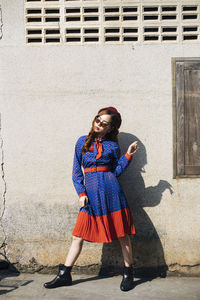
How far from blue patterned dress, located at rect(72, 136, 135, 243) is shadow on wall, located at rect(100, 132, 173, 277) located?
0.30m

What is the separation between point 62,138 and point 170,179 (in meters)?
1.36

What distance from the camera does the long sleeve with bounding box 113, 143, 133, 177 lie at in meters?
3.49

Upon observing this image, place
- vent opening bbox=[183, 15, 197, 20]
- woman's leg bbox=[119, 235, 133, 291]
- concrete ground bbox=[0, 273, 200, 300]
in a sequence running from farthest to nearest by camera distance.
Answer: vent opening bbox=[183, 15, 197, 20]
woman's leg bbox=[119, 235, 133, 291]
concrete ground bbox=[0, 273, 200, 300]

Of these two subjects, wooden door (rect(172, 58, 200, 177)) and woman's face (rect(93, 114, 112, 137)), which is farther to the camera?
wooden door (rect(172, 58, 200, 177))

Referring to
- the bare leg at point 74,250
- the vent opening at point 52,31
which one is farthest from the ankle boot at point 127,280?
the vent opening at point 52,31

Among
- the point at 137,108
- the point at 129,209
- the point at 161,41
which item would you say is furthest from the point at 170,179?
the point at 161,41

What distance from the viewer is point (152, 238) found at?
3.85 m

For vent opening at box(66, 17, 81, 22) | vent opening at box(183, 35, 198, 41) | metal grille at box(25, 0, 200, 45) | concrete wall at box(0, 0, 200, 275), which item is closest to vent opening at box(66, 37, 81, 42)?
metal grille at box(25, 0, 200, 45)

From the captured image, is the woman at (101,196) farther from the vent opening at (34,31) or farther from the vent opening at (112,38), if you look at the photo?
the vent opening at (34,31)

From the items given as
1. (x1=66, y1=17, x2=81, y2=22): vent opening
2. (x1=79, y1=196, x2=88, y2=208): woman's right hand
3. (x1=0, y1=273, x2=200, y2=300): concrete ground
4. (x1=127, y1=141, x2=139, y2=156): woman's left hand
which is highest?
(x1=66, y1=17, x2=81, y2=22): vent opening

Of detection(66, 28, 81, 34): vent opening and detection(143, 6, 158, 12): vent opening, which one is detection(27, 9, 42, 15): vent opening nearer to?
detection(66, 28, 81, 34): vent opening

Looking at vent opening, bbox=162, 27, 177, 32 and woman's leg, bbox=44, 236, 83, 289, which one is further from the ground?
vent opening, bbox=162, 27, 177, 32

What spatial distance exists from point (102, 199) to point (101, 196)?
34 millimetres

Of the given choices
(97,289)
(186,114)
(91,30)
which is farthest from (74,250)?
(91,30)
